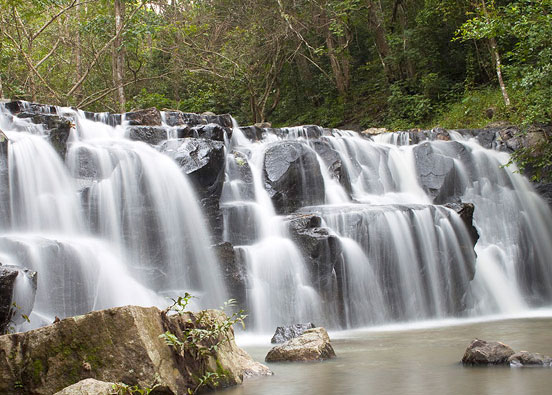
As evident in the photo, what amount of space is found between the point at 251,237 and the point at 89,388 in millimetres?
8231

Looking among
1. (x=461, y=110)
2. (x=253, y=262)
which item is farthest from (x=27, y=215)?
(x=461, y=110)

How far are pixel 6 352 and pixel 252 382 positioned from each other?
7.65 feet

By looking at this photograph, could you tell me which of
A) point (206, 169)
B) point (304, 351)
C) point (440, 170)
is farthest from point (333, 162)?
point (304, 351)

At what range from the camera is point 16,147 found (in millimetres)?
11148

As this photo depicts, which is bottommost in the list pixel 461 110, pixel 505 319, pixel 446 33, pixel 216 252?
pixel 505 319

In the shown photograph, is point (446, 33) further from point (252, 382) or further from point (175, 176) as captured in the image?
point (252, 382)

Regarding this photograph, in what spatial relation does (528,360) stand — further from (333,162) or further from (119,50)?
(119,50)

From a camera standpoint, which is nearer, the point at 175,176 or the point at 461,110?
the point at 175,176

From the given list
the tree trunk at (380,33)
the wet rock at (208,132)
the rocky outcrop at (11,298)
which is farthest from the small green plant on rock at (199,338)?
the tree trunk at (380,33)

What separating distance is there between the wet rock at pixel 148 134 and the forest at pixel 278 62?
23.6 feet

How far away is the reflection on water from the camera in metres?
5.37

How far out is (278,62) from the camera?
2650 centimetres

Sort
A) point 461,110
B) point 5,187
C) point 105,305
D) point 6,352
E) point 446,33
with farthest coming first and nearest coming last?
point 446,33 → point 461,110 → point 5,187 → point 105,305 → point 6,352

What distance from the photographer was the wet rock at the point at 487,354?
6156 mm
